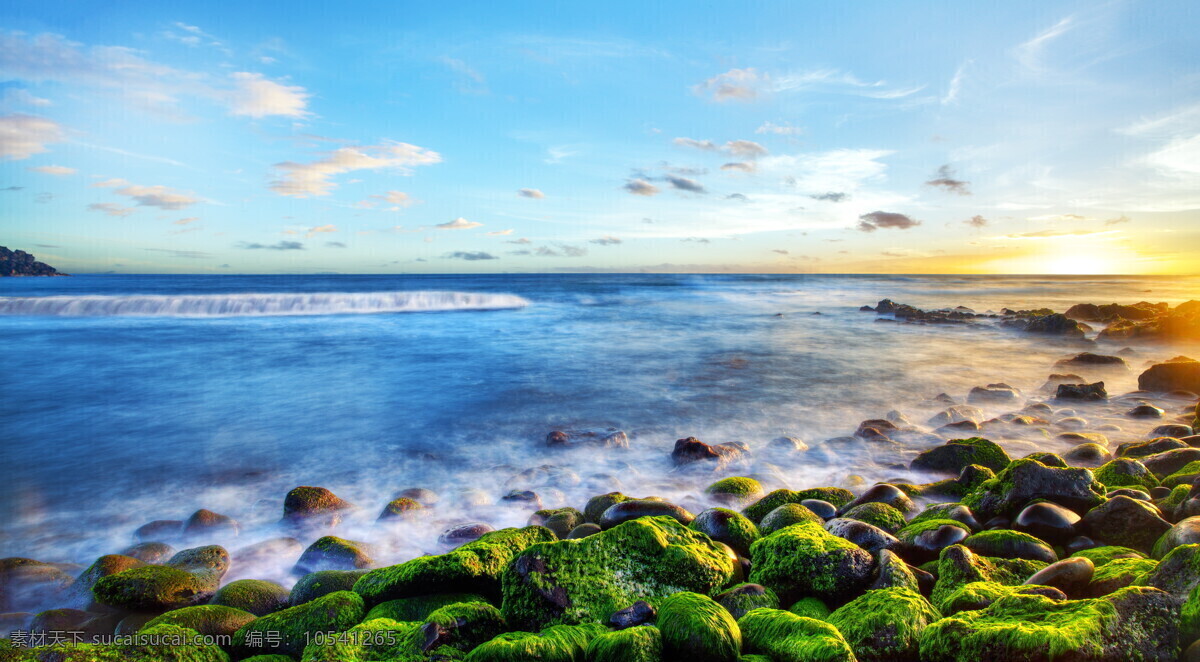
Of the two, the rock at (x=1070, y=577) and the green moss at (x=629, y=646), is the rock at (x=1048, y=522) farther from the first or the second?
the green moss at (x=629, y=646)

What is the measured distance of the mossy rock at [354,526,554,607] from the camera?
10.2 ft

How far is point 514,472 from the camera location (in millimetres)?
6430

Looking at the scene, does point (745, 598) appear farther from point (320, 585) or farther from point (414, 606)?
point (320, 585)

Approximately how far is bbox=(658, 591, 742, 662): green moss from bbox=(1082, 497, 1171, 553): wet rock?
2.69 m

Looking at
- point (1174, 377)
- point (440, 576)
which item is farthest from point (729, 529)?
point (1174, 377)

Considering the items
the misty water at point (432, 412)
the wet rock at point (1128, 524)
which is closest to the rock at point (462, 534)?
the misty water at point (432, 412)

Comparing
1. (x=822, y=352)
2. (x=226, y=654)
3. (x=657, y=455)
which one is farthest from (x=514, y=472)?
(x=822, y=352)

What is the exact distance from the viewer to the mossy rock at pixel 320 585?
133 inches

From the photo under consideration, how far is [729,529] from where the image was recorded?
3750 mm

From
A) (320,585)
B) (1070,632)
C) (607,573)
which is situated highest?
(1070,632)

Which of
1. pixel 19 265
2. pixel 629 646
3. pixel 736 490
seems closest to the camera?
pixel 629 646

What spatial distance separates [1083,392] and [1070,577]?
27.7 feet

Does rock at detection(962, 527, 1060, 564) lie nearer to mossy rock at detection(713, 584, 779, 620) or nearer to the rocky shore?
the rocky shore

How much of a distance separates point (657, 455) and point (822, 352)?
9.93 meters
